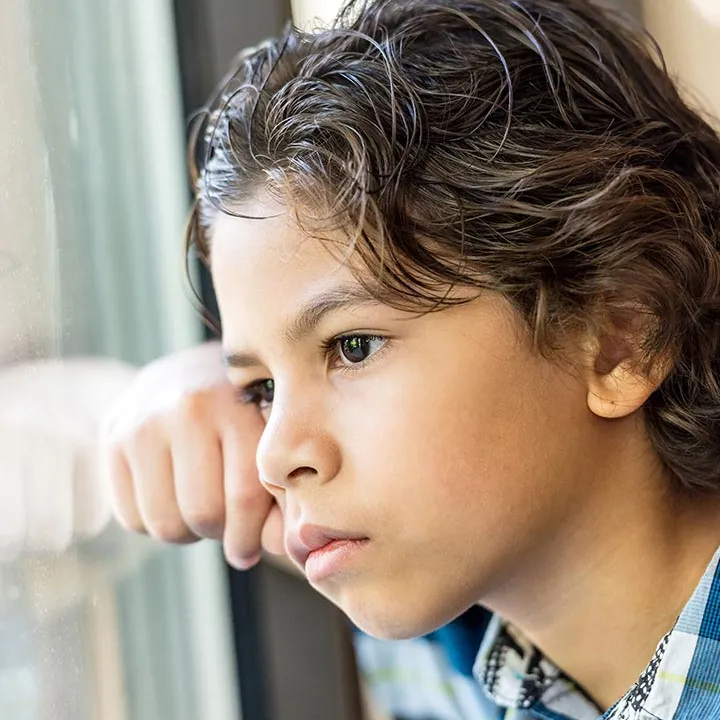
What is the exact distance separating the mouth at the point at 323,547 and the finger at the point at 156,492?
0.15 metres

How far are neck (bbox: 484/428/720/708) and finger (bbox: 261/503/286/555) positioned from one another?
0.60ft

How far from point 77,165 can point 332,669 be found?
613mm

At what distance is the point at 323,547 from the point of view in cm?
78

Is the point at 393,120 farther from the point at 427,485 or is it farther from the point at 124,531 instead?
the point at 124,531

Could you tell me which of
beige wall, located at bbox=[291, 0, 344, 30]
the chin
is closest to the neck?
the chin

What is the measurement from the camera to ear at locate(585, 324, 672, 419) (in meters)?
0.80

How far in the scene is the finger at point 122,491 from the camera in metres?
0.92

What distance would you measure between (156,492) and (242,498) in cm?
7

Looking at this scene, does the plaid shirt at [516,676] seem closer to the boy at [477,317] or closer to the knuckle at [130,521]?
the boy at [477,317]

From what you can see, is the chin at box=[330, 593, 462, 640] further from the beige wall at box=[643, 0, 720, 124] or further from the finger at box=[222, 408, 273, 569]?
the beige wall at box=[643, 0, 720, 124]

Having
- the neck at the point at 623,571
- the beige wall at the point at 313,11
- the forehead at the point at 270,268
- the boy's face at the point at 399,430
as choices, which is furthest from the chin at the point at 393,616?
the beige wall at the point at 313,11

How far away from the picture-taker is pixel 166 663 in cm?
104

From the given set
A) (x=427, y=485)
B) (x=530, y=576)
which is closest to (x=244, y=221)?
(x=427, y=485)

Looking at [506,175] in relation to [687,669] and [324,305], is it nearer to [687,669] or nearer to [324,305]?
[324,305]
